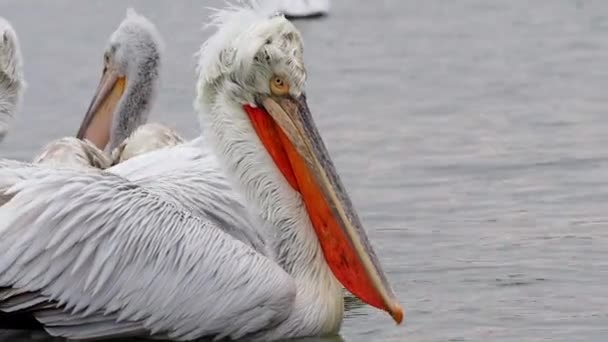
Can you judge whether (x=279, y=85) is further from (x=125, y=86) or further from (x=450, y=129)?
(x=450, y=129)

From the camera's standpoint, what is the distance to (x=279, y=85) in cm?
587

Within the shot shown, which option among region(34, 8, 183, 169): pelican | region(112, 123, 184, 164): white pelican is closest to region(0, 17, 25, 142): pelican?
region(112, 123, 184, 164): white pelican

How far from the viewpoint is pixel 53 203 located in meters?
5.78

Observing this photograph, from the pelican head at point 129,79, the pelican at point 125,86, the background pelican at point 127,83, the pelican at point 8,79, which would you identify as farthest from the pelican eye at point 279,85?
the pelican head at point 129,79

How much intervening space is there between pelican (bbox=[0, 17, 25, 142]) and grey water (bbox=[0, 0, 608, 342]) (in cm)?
162

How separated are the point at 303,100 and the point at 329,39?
8.12 metres

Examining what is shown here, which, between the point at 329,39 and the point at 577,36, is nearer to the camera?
the point at 577,36

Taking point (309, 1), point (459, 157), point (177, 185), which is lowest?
point (309, 1)

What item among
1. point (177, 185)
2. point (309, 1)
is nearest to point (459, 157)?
point (177, 185)

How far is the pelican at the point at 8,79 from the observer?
686cm

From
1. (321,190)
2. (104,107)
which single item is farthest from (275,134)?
(104,107)

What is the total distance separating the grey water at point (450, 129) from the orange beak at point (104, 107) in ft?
3.54

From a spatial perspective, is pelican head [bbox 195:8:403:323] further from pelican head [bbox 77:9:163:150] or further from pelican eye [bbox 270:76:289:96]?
pelican head [bbox 77:9:163:150]

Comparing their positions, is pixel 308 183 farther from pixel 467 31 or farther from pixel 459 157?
pixel 467 31
